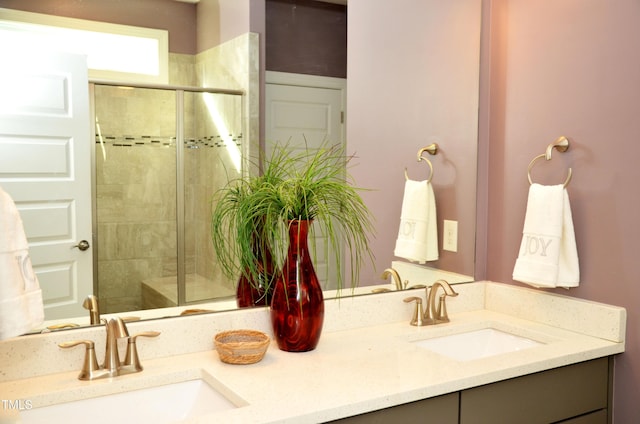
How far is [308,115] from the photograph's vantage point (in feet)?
5.94

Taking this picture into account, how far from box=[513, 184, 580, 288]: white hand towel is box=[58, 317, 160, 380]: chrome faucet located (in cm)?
120

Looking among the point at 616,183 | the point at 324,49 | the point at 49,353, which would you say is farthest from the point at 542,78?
the point at 49,353

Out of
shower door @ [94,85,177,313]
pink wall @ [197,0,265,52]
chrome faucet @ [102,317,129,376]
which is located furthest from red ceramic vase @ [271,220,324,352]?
pink wall @ [197,0,265,52]

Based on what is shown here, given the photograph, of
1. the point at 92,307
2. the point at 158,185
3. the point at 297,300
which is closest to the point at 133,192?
the point at 158,185

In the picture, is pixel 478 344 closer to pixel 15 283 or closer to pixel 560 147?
pixel 560 147

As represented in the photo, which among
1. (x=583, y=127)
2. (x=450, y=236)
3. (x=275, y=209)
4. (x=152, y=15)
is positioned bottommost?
(x=450, y=236)

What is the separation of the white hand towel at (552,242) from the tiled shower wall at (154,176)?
0.96 meters

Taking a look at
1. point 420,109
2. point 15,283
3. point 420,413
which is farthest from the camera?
point 420,109

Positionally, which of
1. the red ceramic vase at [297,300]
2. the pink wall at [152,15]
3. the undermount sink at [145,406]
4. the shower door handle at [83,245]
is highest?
the pink wall at [152,15]

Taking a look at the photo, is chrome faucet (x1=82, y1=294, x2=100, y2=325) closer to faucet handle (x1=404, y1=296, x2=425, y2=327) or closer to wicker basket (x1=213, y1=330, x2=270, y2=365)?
wicker basket (x1=213, y1=330, x2=270, y2=365)

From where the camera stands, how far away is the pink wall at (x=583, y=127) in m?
1.78

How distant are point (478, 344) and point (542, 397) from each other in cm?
37

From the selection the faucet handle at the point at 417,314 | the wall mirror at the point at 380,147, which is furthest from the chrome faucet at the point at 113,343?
the faucet handle at the point at 417,314

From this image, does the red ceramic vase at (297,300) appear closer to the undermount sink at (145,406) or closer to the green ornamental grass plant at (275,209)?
the green ornamental grass plant at (275,209)
